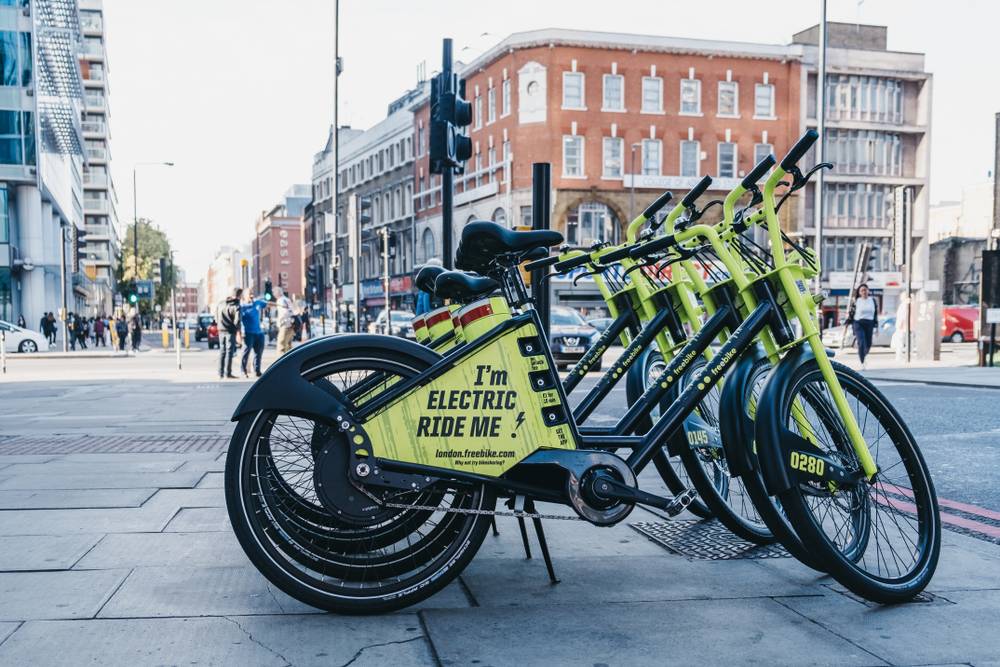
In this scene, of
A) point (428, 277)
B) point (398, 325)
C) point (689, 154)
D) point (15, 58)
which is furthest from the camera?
point (689, 154)

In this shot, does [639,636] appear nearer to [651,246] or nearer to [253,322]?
[651,246]

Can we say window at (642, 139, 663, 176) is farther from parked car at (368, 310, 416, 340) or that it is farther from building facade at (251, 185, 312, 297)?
building facade at (251, 185, 312, 297)

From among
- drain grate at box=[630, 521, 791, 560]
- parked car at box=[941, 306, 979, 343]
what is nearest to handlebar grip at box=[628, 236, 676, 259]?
drain grate at box=[630, 521, 791, 560]

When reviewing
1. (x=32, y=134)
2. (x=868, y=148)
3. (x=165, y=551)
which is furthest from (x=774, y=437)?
(x=868, y=148)

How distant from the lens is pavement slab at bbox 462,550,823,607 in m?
3.58

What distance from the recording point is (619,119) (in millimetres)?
48438

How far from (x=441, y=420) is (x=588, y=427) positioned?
844 mm

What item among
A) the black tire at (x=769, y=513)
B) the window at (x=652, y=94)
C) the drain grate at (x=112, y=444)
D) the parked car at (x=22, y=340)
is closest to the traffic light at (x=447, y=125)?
the drain grate at (x=112, y=444)

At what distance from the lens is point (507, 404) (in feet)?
11.2

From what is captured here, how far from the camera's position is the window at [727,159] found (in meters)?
49.6

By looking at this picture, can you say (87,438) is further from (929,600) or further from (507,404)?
(929,600)

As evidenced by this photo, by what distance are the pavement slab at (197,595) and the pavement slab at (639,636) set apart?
2.03 ft

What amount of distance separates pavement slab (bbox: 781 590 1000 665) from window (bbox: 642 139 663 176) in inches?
1823

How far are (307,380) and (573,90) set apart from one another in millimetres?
46274
